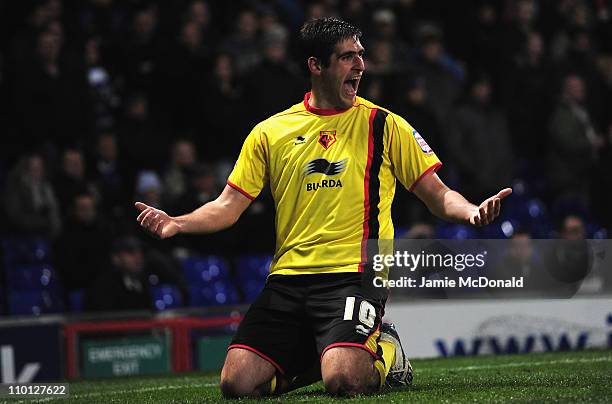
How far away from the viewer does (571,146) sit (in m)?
14.1

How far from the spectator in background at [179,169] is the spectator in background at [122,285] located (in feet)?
3.91

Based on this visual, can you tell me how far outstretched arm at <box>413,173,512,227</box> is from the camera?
564 cm

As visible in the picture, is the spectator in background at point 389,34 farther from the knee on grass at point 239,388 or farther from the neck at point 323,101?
the knee on grass at point 239,388

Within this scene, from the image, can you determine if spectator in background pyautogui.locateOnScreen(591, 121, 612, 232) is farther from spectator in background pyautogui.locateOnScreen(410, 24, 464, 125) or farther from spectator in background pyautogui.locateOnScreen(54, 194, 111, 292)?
spectator in background pyautogui.locateOnScreen(54, 194, 111, 292)

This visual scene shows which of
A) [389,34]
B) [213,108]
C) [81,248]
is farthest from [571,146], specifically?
[81,248]

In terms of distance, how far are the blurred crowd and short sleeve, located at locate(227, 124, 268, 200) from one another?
493 cm

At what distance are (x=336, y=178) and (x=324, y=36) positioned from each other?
802 millimetres

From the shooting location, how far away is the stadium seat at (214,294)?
11.6 meters

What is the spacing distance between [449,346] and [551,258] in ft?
9.38

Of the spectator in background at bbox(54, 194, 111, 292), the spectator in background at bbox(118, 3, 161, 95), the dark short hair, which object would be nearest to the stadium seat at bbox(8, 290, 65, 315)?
the spectator in background at bbox(54, 194, 111, 292)

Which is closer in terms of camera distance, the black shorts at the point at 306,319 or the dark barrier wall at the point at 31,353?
the black shorts at the point at 306,319

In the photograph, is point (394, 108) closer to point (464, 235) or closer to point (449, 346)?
point (464, 235)

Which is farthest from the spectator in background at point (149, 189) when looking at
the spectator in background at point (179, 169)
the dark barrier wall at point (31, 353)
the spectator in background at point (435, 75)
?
the spectator in background at point (435, 75)

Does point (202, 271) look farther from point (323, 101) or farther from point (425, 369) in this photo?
point (323, 101)
